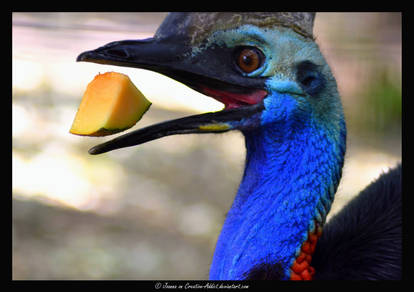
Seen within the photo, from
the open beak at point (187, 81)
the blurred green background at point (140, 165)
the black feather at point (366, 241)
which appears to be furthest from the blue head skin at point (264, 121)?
the blurred green background at point (140, 165)

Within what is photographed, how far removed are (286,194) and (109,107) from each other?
442mm

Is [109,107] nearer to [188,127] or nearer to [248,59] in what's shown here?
[188,127]

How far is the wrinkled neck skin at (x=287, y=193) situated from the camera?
1.40 m

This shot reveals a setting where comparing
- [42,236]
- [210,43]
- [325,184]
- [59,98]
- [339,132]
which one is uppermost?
[59,98]

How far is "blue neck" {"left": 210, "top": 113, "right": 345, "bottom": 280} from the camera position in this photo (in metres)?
1.40

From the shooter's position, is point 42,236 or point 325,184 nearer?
point 325,184

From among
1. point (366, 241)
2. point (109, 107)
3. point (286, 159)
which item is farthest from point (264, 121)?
point (366, 241)

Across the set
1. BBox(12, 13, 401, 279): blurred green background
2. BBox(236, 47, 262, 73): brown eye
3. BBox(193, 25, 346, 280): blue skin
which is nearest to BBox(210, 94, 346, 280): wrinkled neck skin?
BBox(193, 25, 346, 280): blue skin

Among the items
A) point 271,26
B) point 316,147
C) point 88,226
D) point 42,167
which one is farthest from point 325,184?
point 42,167

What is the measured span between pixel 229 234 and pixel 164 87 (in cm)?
246

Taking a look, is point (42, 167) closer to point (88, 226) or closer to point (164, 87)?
point (88, 226)

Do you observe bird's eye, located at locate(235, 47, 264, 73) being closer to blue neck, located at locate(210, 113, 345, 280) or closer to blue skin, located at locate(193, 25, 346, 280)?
blue skin, located at locate(193, 25, 346, 280)

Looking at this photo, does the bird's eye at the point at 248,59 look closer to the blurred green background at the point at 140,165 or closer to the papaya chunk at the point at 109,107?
the papaya chunk at the point at 109,107

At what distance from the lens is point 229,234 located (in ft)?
4.85
